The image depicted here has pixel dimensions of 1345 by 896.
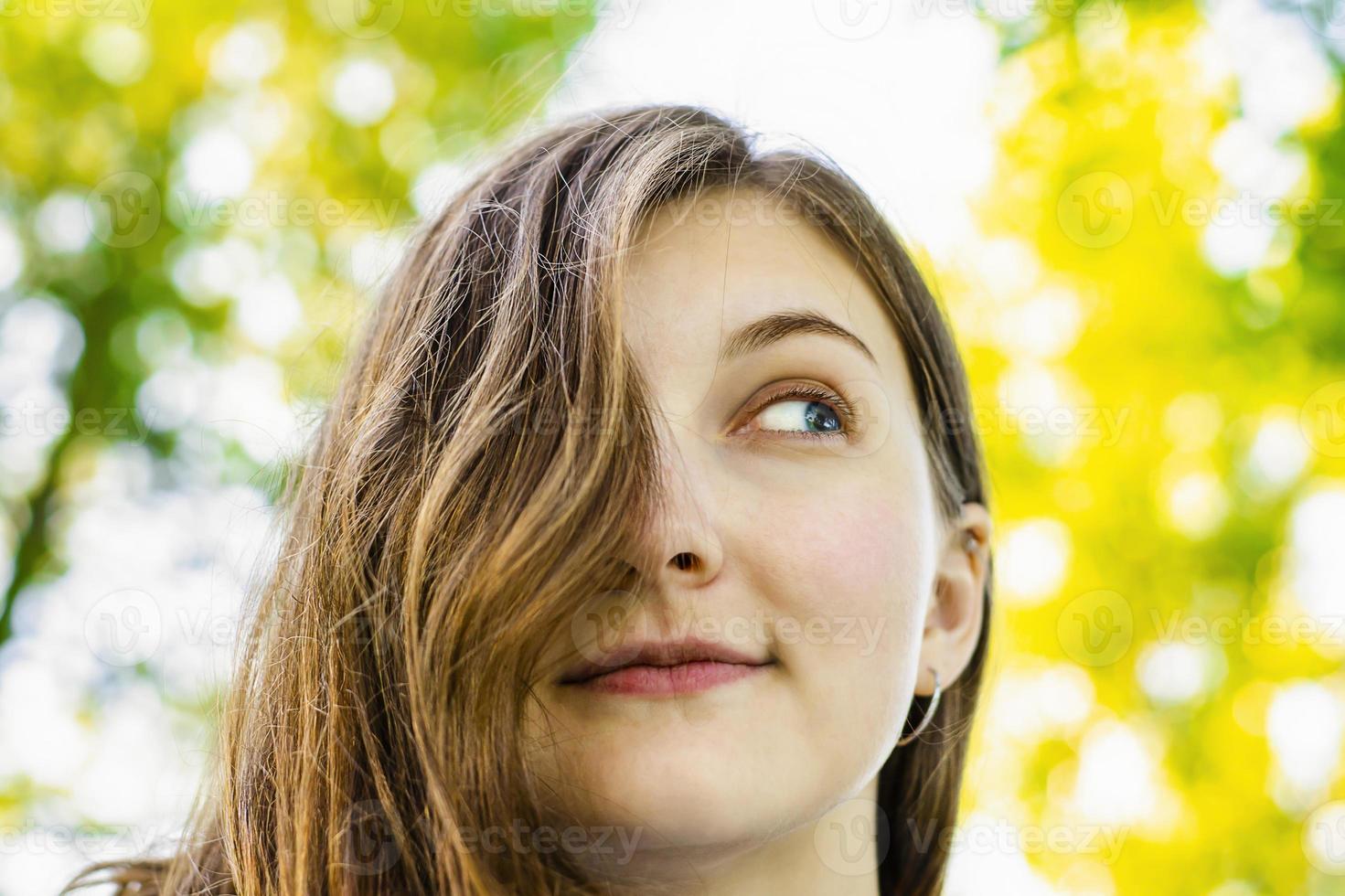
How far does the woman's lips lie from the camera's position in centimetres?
153

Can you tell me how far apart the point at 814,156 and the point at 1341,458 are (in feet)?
9.65

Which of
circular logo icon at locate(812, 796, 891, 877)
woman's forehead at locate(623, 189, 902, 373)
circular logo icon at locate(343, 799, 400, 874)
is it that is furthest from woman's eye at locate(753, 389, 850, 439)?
circular logo icon at locate(343, 799, 400, 874)

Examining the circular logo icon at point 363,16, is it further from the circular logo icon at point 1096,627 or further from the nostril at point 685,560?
the nostril at point 685,560

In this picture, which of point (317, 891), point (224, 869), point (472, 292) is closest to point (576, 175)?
point (472, 292)

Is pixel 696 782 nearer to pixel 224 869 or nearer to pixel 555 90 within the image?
pixel 224 869

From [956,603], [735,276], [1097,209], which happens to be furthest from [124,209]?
[956,603]

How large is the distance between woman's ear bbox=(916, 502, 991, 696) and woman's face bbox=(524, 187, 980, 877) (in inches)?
10.9

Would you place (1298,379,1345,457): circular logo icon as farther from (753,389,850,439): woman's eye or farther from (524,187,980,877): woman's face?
(753,389,850,439): woman's eye

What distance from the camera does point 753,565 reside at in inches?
63.0

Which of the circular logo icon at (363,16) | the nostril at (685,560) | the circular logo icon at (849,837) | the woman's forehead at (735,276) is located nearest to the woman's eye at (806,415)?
the woman's forehead at (735,276)

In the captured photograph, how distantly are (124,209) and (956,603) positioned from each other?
502 cm

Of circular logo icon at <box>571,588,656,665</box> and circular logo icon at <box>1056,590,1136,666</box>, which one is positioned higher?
circular logo icon at <box>1056,590,1136,666</box>

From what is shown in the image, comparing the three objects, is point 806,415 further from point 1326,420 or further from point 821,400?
point 1326,420

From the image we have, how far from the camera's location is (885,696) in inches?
67.8
